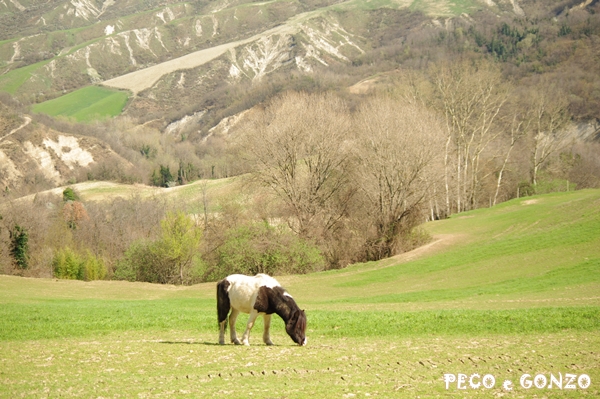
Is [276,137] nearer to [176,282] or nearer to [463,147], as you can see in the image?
[176,282]

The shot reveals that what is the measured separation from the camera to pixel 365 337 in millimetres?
20016

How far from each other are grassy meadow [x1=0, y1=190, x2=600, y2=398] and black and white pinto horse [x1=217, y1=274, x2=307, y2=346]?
2.07 feet

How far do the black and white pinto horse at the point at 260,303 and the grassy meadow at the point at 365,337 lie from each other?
0.63m

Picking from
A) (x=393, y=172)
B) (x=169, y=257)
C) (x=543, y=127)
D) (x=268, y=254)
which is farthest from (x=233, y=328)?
(x=543, y=127)

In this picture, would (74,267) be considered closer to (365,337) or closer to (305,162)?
(305,162)

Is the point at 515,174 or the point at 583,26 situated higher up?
the point at 583,26

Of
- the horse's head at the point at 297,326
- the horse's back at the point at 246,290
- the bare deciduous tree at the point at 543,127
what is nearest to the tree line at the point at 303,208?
the bare deciduous tree at the point at 543,127

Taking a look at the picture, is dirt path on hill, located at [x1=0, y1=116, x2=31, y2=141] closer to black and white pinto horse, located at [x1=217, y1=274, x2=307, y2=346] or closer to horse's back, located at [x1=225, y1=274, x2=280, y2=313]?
black and white pinto horse, located at [x1=217, y1=274, x2=307, y2=346]

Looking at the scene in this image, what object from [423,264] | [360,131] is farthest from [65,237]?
[423,264]

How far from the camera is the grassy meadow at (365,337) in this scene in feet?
39.6

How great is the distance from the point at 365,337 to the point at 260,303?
5053 mm

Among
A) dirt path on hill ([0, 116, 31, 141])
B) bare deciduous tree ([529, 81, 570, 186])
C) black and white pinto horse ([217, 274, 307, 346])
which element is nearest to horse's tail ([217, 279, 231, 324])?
black and white pinto horse ([217, 274, 307, 346])

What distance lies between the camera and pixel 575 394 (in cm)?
1112

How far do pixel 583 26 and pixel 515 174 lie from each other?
125m
